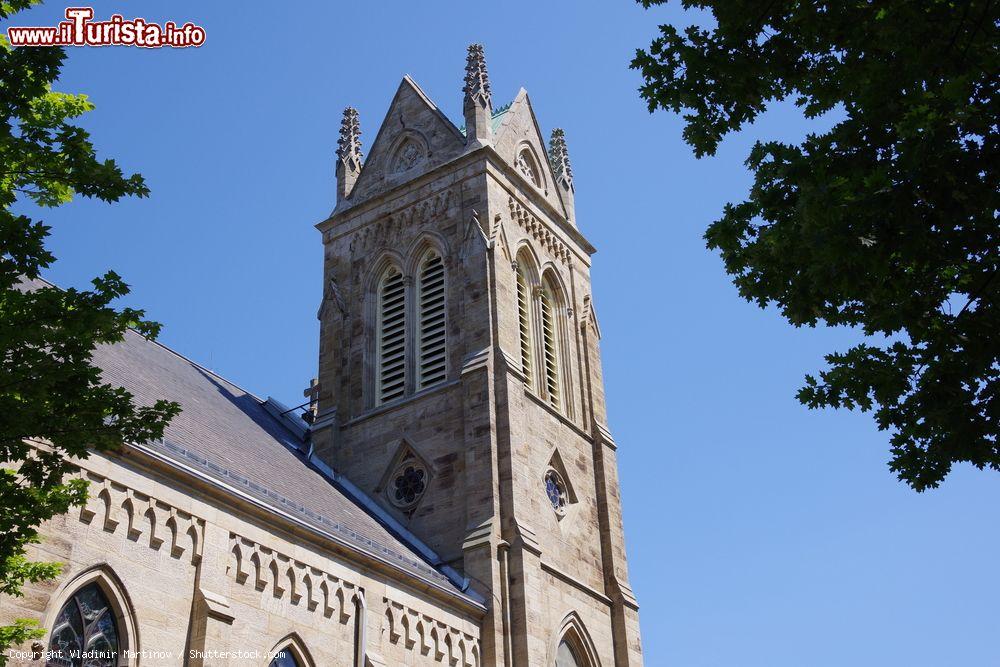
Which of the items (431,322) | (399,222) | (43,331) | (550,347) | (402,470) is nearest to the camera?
(43,331)

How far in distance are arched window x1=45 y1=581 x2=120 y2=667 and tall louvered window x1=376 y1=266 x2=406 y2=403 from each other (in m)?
13.9

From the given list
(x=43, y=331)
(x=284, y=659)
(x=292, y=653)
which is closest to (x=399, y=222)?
(x=292, y=653)

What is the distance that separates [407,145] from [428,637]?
52.6 ft

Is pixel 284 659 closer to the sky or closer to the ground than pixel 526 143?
closer to the ground

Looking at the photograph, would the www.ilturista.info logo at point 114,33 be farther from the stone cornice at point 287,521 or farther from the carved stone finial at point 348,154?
the carved stone finial at point 348,154

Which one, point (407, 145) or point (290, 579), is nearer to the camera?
point (290, 579)

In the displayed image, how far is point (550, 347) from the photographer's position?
33031mm

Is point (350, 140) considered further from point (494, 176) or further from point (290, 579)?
point (290, 579)

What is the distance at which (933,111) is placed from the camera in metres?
8.84

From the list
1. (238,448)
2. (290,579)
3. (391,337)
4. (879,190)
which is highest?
(391,337)

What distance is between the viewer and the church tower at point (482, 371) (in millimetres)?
27031

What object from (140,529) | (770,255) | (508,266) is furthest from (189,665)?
(508,266)

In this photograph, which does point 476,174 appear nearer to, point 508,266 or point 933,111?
point 508,266

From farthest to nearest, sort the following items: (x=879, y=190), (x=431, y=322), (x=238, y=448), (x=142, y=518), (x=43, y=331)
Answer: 1. (x=431, y=322)
2. (x=238, y=448)
3. (x=142, y=518)
4. (x=43, y=331)
5. (x=879, y=190)
